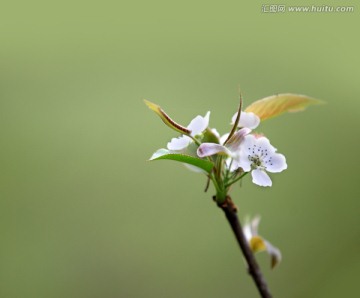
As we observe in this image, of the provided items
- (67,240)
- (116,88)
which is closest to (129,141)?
(116,88)

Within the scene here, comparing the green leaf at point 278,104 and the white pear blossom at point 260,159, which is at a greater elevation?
the green leaf at point 278,104

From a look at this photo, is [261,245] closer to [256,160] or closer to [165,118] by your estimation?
[256,160]

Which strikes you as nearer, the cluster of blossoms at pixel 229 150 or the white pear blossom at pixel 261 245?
the cluster of blossoms at pixel 229 150

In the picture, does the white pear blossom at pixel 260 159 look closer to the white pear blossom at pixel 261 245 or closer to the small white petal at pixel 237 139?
the small white petal at pixel 237 139

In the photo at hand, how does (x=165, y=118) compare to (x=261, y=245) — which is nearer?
(x=165, y=118)

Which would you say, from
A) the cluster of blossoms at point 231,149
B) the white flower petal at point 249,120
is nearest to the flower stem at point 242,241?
the cluster of blossoms at point 231,149

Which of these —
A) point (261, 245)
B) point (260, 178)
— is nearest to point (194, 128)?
point (260, 178)
